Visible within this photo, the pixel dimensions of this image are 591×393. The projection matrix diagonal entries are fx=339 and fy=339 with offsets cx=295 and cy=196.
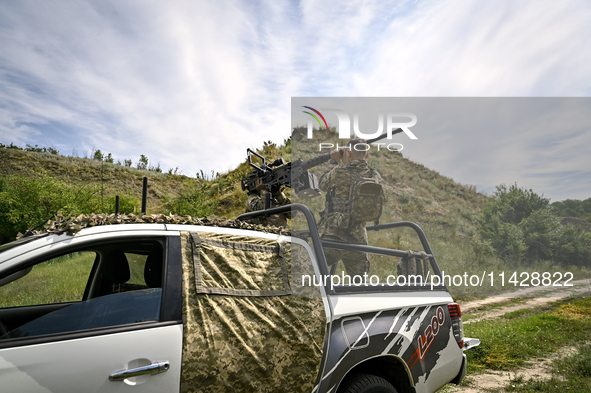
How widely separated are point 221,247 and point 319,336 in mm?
828

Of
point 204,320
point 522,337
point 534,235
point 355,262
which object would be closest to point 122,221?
point 204,320

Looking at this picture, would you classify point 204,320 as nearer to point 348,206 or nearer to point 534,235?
point 348,206

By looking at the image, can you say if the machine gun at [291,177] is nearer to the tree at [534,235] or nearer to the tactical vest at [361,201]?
the tactical vest at [361,201]

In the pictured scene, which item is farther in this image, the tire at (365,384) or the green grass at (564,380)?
the green grass at (564,380)

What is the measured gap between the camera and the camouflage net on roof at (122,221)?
1.82 m

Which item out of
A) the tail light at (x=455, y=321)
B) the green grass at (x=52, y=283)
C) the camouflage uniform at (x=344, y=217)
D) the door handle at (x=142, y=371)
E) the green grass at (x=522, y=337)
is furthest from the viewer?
the green grass at (x=522, y=337)

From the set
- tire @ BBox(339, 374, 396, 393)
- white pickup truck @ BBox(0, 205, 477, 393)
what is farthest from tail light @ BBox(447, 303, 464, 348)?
tire @ BBox(339, 374, 396, 393)

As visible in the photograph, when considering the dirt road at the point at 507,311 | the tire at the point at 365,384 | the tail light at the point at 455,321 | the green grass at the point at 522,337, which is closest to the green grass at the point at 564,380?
the dirt road at the point at 507,311

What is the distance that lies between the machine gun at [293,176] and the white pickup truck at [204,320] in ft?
9.19

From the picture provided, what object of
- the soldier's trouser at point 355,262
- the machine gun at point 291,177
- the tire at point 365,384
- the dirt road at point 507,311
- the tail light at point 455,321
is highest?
the machine gun at point 291,177

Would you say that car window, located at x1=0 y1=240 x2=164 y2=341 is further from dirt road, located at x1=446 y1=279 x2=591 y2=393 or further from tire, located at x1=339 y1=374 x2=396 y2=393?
dirt road, located at x1=446 y1=279 x2=591 y2=393

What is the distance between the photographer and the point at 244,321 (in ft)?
6.41

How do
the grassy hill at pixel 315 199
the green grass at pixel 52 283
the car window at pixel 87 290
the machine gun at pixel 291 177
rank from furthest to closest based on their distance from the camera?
1. the grassy hill at pixel 315 199
2. the machine gun at pixel 291 177
3. the green grass at pixel 52 283
4. the car window at pixel 87 290

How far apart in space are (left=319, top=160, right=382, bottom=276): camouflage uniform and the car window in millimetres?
3189
